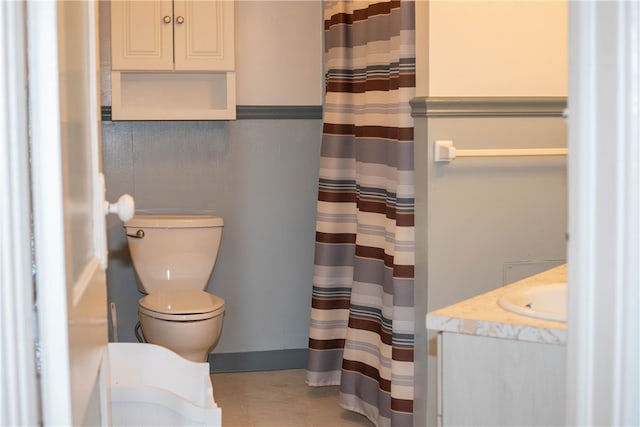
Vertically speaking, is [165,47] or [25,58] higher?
[165,47]

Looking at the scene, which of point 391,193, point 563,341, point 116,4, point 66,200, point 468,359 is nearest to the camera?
point 66,200

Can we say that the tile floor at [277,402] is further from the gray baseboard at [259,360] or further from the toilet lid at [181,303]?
the toilet lid at [181,303]

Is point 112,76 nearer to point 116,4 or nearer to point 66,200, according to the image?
point 116,4

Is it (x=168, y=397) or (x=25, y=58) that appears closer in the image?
(x=25, y=58)

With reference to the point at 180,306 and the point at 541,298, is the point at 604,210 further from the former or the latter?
the point at 180,306

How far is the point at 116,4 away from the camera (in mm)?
3822

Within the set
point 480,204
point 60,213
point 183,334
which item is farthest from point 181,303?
point 60,213

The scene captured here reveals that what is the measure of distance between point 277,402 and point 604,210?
2863 mm

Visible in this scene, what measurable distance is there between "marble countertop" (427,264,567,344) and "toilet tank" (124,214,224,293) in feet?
7.25

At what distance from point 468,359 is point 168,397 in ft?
2.39

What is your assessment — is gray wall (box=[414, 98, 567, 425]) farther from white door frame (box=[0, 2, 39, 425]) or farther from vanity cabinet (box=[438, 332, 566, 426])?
white door frame (box=[0, 2, 39, 425])

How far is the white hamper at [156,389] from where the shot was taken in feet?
6.66

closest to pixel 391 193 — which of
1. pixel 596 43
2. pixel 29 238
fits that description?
pixel 596 43

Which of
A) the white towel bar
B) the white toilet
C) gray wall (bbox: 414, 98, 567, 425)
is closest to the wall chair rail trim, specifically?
gray wall (bbox: 414, 98, 567, 425)
